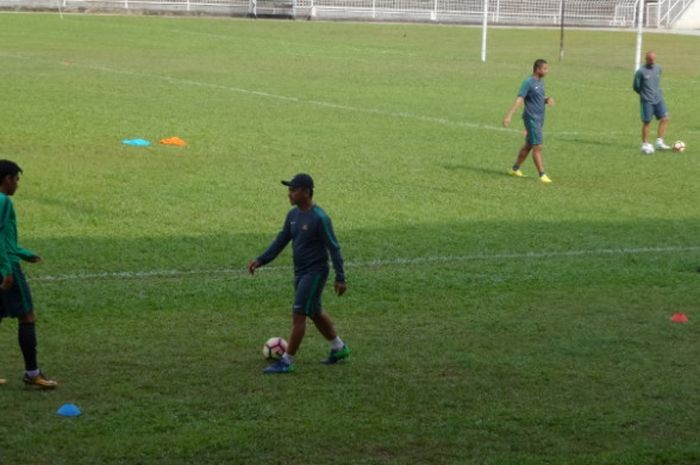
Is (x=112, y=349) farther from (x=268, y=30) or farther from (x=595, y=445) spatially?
(x=268, y=30)

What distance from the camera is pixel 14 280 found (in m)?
10.1

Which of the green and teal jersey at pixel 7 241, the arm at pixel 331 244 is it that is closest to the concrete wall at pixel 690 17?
the arm at pixel 331 244

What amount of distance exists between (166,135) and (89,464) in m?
17.9

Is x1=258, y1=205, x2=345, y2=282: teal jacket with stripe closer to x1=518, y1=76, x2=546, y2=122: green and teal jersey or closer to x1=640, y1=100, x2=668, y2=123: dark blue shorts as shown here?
x1=518, y1=76, x2=546, y2=122: green and teal jersey

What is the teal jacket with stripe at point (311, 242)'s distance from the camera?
1088 cm

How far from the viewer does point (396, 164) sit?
23469 millimetres

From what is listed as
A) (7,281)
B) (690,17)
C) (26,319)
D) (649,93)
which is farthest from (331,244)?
(690,17)

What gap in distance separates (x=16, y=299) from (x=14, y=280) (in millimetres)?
171

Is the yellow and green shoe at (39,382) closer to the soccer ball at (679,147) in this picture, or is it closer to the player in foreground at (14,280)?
the player in foreground at (14,280)

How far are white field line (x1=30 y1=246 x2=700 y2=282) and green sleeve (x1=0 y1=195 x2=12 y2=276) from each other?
175 inches

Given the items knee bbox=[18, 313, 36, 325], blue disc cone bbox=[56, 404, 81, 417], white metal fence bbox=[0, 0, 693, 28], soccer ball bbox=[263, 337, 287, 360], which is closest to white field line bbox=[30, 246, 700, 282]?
soccer ball bbox=[263, 337, 287, 360]

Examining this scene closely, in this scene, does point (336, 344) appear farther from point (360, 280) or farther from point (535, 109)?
point (535, 109)

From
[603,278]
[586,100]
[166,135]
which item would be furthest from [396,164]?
[586,100]

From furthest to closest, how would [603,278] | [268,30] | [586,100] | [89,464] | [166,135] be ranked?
[268,30], [586,100], [166,135], [603,278], [89,464]
